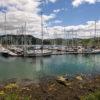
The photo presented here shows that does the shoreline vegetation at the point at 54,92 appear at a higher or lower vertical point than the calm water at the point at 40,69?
higher

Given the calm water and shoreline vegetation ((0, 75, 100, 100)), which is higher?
shoreline vegetation ((0, 75, 100, 100))

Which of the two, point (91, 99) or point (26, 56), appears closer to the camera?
point (91, 99)

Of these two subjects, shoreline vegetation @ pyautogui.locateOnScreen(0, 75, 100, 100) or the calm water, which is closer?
shoreline vegetation @ pyautogui.locateOnScreen(0, 75, 100, 100)

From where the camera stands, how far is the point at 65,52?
432ft

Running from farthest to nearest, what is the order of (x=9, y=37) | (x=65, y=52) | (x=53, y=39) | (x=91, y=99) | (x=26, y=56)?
(x=53, y=39) → (x=9, y=37) → (x=65, y=52) → (x=26, y=56) → (x=91, y=99)

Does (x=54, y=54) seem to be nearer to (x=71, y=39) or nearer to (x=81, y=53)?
(x=81, y=53)

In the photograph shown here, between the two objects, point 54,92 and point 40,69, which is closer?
point 54,92

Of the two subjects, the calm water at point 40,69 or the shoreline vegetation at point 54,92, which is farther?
the calm water at point 40,69

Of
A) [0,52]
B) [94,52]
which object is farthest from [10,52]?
[94,52]

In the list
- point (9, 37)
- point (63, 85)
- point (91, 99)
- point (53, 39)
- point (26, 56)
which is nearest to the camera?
point (91, 99)

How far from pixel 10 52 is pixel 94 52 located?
46643mm

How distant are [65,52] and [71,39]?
4648cm

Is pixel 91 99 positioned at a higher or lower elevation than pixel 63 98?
higher

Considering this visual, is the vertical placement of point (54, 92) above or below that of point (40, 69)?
above
